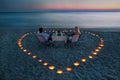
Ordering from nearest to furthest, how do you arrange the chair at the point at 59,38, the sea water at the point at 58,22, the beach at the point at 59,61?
the beach at the point at 59,61 < the chair at the point at 59,38 < the sea water at the point at 58,22

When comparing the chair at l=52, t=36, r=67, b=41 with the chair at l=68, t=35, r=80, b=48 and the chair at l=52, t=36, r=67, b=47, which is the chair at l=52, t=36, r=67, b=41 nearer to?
the chair at l=52, t=36, r=67, b=47

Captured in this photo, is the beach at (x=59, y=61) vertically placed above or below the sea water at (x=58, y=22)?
below

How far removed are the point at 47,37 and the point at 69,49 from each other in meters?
1.04

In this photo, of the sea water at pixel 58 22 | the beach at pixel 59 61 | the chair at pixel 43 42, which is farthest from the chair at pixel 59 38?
the sea water at pixel 58 22

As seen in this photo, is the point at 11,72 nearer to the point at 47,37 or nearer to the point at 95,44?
the point at 47,37

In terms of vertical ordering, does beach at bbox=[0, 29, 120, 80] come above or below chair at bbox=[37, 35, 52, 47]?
below

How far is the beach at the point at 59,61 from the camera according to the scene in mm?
4062

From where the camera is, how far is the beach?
4.06 m

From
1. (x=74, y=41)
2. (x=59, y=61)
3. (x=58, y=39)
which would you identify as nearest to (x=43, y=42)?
(x=58, y=39)

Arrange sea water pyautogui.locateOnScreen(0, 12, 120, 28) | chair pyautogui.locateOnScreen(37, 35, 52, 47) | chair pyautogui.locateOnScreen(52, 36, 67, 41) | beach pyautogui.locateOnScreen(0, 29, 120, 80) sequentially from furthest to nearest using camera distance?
1. sea water pyautogui.locateOnScreen(0, 12, 120, 28)
2. chair pyautogui.locateOnScreen(52, 36, 67, 41)
3. chair pyautogui.locateOnScreen(37, 35, 52, 47)
4. beach pyautogui.locateOnScreen(0, 29, 120, 80)

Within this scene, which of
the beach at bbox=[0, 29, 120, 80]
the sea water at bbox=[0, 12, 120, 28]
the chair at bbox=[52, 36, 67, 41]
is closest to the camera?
the beach at bbox=[0, 29, 120, 80]

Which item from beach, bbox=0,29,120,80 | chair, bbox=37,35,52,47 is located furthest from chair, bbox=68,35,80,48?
chair, bbox=37,35,52,47

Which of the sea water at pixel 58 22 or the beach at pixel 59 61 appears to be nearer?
the beach at pixel 59 61

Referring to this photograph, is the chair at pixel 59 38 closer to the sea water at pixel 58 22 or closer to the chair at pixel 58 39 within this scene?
the chair at pixel 58 39
